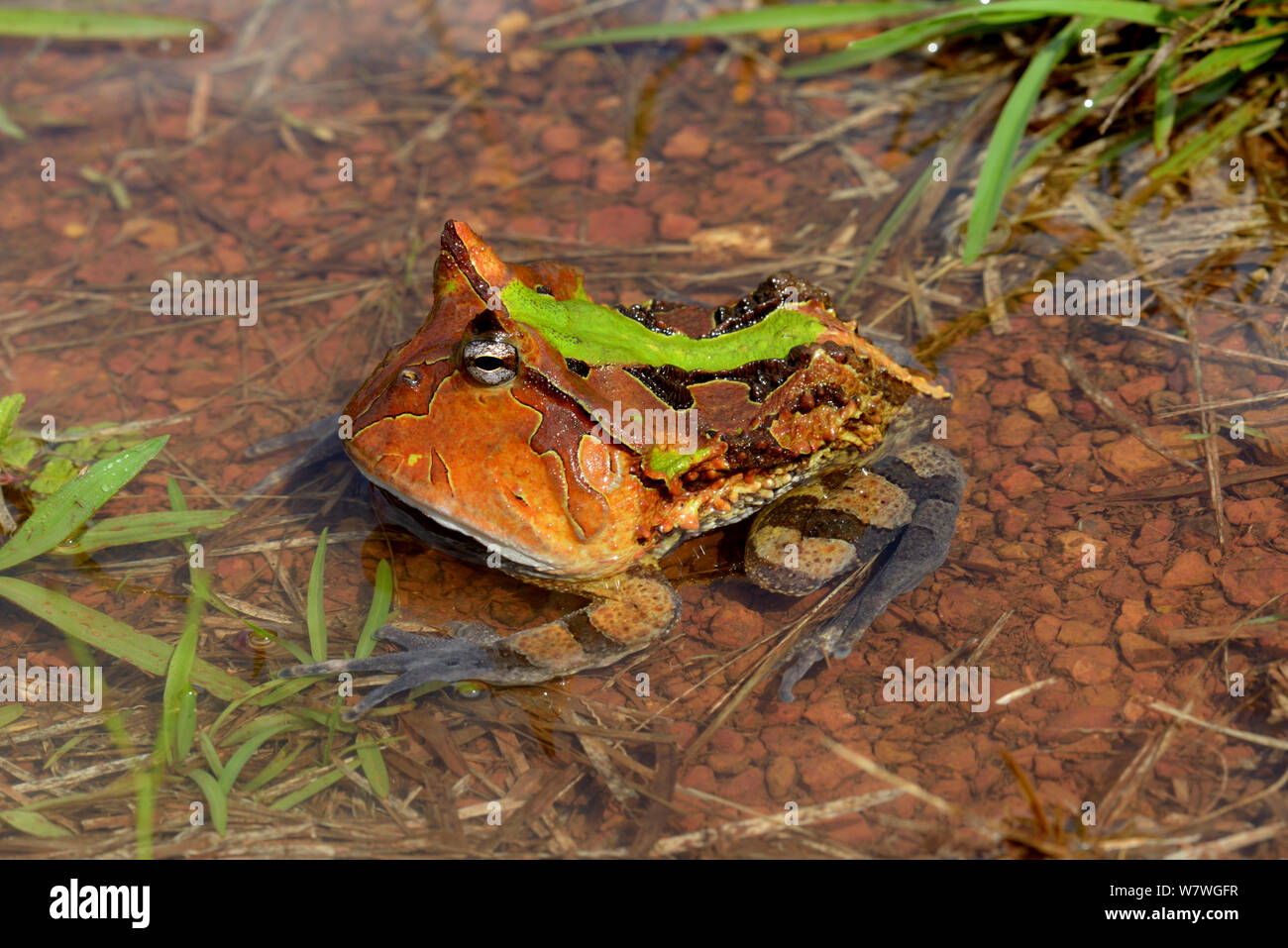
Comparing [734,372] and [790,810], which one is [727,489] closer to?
[734,372]

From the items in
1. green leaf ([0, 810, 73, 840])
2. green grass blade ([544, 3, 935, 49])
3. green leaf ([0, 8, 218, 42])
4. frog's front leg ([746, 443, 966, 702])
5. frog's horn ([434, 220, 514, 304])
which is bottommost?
green leaf ([0, 810, 73, 840])

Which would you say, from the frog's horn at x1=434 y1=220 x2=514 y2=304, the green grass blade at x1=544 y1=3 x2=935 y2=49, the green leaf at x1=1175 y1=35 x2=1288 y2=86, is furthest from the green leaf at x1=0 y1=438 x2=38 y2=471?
the green leaf at x1=1175 y1=35 x2=1288 y2=86

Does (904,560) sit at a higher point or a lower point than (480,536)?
lower

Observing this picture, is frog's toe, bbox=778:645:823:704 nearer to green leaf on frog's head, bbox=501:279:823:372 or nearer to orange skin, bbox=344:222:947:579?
orange skin, bbox=344:222:947:579

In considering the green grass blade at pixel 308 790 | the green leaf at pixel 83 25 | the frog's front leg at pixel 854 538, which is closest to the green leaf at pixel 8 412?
the green grass blade at pixel 308 790

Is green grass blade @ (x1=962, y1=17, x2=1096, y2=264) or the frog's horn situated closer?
the frog's horn

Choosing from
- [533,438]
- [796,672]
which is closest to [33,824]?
[533,438]

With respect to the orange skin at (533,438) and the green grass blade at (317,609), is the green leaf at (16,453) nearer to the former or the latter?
the green grass blade at (317,609)

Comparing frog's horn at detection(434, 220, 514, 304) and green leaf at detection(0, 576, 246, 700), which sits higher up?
frog's horn at detection(434, 220, 514, 304)

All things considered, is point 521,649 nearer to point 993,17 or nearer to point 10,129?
point 993,17
